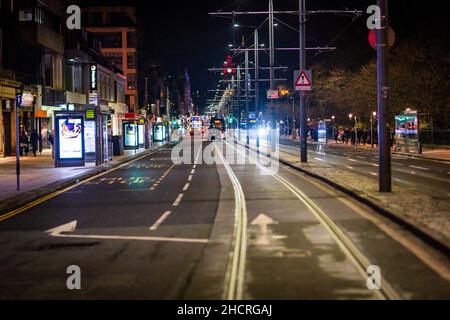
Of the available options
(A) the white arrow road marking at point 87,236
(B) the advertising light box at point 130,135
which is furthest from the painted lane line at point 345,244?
(B) the advertising light box at point 130,135

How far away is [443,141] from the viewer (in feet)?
191

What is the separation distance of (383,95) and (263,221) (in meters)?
5.50

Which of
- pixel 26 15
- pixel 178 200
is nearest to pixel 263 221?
pixel 178 200

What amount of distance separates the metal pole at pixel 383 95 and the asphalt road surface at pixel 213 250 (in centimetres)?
127

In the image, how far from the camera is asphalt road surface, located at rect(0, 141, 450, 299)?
26.8 feet

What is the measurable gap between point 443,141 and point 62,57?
32.1 meters

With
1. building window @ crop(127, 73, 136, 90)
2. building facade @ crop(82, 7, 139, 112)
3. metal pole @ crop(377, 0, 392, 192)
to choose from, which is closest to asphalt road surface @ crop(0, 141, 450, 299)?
metal pole @ crop(377, 0, 392, 192)

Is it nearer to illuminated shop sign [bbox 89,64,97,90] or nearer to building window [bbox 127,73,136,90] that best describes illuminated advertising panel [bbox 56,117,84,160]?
illuminated shop sign [bbox 89,64,97,90]

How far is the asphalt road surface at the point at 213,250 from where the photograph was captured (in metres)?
8.18

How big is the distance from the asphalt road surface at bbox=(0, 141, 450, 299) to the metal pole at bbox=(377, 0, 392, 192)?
127 centimetres

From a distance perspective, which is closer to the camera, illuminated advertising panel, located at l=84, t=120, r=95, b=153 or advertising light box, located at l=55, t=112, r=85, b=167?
advertising light box, located at l=55, t=112, r=85, b=167

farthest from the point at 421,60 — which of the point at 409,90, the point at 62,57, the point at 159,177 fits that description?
the point at 159,177
